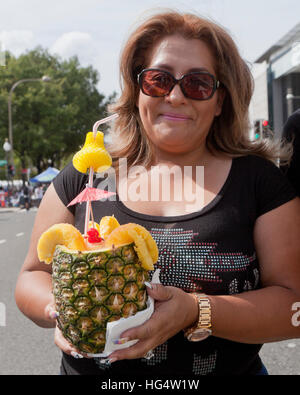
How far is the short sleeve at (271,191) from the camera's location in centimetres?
155

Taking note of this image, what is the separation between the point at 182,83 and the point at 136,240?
1.97 feet

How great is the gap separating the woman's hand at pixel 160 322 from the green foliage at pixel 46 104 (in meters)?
35.3

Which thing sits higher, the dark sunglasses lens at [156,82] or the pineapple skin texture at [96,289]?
the dark sunglasses lens at [156,82]

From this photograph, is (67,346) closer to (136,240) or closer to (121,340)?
(121,340)

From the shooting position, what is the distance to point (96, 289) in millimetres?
1204

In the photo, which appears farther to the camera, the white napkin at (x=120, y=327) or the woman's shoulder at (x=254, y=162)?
the woman's shoulder at (x=254, y=162)

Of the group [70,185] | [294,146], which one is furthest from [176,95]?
[294,146]

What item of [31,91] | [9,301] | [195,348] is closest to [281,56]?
[9,301]

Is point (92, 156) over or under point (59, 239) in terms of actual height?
over

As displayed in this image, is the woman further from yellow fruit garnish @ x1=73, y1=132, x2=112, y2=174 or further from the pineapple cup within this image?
yellow fruit garnish @ x1=73, y1=132, x2=112, y2=174

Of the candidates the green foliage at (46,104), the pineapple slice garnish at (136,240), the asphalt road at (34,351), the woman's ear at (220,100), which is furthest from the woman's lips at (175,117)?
the green foliage at (46,104)

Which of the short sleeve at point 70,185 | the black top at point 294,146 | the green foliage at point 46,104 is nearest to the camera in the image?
the short sleeve at point 70,185

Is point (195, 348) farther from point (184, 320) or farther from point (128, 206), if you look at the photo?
point (128, 206)

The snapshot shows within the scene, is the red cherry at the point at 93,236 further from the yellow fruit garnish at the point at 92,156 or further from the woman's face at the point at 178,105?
the woman's face at the point at 178,105
